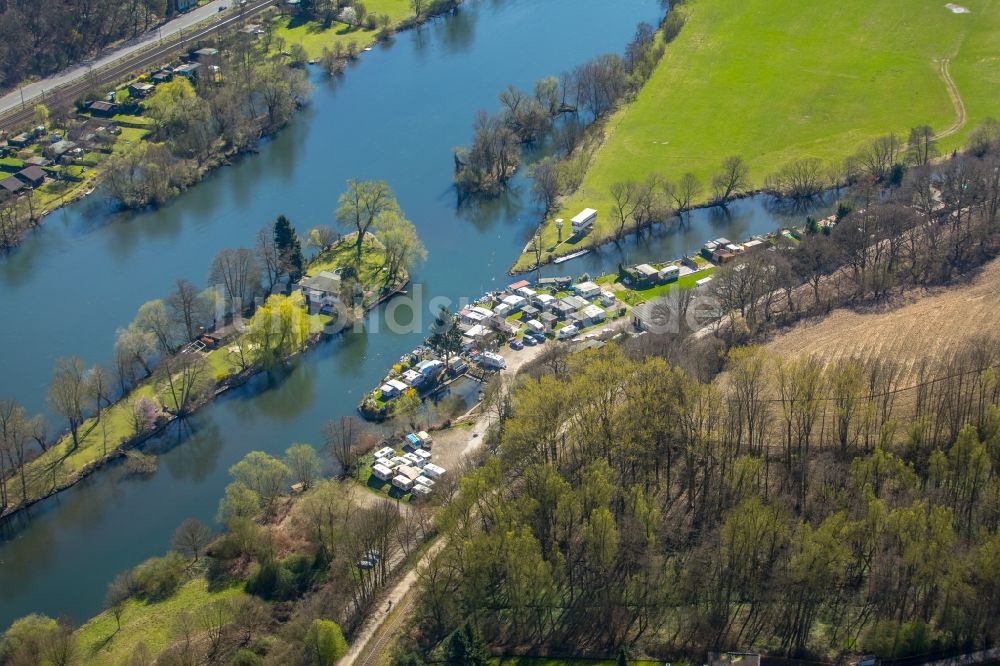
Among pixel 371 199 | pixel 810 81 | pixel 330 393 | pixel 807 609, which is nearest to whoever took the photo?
pixel 807 609

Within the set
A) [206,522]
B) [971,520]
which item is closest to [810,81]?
[971,520]

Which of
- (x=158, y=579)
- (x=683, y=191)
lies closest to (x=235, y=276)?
(x=158, y=579)

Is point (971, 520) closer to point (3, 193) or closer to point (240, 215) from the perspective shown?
point (240, 215)

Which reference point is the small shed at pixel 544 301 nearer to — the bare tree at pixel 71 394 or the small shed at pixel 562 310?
the small shed at pixel 562 310

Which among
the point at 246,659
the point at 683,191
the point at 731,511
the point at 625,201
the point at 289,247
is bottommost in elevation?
the point at 246,659

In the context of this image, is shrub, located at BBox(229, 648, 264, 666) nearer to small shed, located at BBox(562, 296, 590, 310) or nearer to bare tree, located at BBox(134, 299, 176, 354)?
bare tree, located at BBox(134, 299, 176, 354)

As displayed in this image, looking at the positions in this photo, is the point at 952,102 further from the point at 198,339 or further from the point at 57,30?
the point at 57,30
